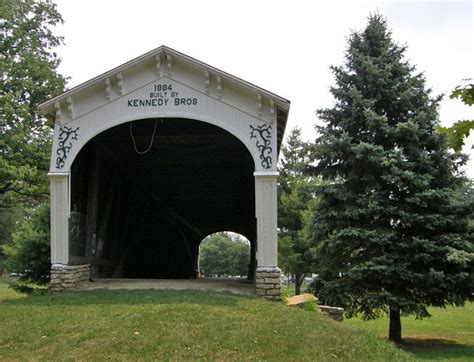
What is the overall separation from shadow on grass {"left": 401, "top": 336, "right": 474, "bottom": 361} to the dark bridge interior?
→ 20.0 ft

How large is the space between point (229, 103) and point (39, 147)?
391 inches

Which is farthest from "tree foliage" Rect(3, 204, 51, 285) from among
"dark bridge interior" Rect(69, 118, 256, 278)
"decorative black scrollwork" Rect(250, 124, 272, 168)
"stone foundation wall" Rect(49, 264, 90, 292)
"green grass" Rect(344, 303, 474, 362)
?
"green grass" Rect(344, 303, 474, 362)

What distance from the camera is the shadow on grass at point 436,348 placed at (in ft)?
39.7

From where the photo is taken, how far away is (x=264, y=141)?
37.1 feet

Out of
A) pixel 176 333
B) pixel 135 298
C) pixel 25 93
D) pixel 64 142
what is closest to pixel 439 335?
pixel 135 298

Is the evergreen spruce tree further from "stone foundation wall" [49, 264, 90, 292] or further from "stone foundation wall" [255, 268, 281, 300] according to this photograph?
"stone foundation wall" [49, 264, 90, 292]

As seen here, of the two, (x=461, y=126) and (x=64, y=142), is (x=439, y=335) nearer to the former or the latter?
(x=64, y=142)

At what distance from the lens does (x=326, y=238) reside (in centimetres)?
1352

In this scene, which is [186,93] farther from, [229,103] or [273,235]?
[273,235]

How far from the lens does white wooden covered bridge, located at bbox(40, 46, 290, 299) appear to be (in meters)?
Answer: 11.3

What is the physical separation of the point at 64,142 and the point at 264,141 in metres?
4.67

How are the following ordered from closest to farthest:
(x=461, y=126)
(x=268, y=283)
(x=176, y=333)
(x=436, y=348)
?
(x=461, y=126) → (x=176, y=333) → (x=268, y=283) → (x=436, y=348)

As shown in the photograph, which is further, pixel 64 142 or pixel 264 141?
pixel 64 142

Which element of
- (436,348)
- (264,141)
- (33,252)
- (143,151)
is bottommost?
(436,348)
